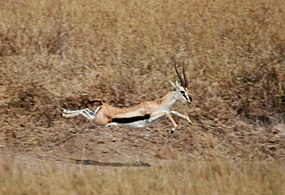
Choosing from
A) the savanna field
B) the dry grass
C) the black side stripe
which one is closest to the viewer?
the dry grass

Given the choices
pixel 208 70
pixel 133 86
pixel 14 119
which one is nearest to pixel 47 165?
pixel 14 119

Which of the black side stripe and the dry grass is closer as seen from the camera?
the dry grass

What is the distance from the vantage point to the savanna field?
6531 millimetres

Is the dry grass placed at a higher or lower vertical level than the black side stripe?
lower

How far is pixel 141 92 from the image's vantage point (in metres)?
9.70

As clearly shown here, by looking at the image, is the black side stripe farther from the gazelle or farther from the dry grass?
the dry grass

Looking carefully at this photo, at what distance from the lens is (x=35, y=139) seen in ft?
28.9

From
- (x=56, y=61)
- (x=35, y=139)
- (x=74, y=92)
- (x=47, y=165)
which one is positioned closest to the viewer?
(x=47, y=165)

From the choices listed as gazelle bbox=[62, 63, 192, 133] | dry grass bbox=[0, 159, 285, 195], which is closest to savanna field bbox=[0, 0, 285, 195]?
A: dry grass bbox=[0, 159, 285, 195]

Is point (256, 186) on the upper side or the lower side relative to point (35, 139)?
upper

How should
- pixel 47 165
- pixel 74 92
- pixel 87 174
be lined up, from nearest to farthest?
pixel 87 174 → pixel 47 165 → pixel 74 92

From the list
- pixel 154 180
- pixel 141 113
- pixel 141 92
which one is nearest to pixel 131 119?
pixel 141 113

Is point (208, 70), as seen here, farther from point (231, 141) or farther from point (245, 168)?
point (245, 168)

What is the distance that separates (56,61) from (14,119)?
5.31 ft
